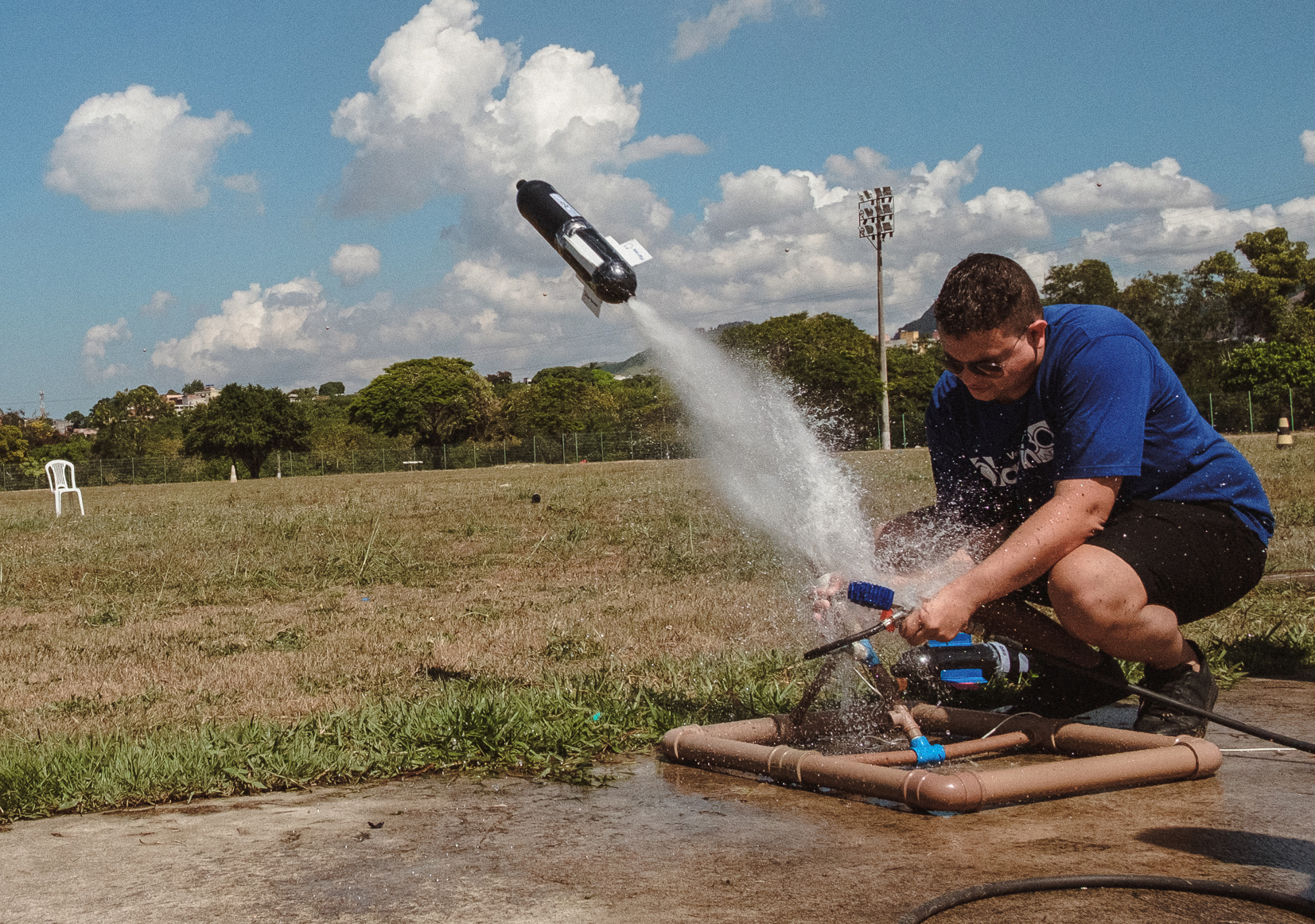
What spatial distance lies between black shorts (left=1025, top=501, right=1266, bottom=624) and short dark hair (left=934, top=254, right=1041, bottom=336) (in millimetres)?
787

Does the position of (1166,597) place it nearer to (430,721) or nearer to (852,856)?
(852,856)

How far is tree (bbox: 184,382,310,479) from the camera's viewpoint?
7888cm

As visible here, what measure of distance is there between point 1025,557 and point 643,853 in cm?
146

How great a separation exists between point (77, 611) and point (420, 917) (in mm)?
7489

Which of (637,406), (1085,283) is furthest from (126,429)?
(1085,283)

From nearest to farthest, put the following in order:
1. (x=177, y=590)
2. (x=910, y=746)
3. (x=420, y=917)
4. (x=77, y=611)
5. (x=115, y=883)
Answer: (x=420, y=917) → (x=115, y=883) → (x=910, y=746) → (x=77, y=611) → (x=177, y=590)

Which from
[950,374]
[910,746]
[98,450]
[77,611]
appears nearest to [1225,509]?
[950,374]

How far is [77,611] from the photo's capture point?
29.1ft

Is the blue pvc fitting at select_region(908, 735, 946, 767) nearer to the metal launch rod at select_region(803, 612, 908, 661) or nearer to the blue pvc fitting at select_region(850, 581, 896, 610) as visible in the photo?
the metal launch rod at select_region(803, 612, 908, 661)

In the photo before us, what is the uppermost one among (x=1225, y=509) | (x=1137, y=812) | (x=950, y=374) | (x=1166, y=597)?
(x=950, y=374)

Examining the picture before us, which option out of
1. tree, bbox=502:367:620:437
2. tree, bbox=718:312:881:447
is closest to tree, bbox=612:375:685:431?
tree, bbox=502:367:620:437

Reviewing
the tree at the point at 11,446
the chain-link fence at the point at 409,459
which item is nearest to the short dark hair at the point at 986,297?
the chain-link fence at the point at 409,459

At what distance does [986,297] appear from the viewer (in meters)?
3.51

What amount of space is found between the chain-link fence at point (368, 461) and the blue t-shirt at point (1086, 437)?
65.6 m
